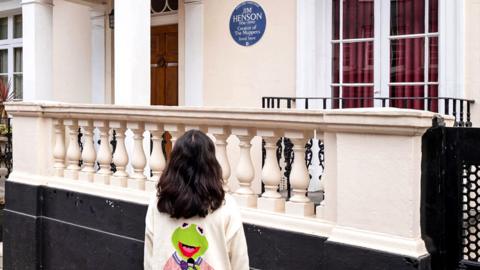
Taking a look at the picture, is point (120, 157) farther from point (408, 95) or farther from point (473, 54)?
point (473, 54)

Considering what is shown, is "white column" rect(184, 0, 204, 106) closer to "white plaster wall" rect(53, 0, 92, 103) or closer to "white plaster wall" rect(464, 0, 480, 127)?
"white plaster wall" rect(53, 0, 92, 103)

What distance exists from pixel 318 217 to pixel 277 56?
182 inches

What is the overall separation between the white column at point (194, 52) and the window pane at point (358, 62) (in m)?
2.31

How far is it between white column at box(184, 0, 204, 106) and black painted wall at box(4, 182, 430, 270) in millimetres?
3692

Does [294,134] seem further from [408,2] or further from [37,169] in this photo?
[408,2]

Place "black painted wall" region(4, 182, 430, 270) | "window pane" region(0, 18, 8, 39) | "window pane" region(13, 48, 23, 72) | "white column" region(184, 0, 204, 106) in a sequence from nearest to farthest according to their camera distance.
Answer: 1. "black painted wall" region(4, 182, 430, 270)
2. "white column" region(184, 0, 204, 106)
3. "window pane" region(13, 48, 23, 72)
4. "window pane" region(0, 18, 8, 39)

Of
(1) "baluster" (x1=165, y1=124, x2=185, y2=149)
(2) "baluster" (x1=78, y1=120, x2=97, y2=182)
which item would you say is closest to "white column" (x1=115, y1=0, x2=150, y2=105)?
(2) "baluster" (x1=78, y1=120, x2=97, y2=182)

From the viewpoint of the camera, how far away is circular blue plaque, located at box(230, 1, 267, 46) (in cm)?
840

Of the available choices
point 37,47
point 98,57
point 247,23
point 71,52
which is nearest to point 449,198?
point 247,23

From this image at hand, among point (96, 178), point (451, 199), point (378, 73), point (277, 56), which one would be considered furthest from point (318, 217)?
point (277, 56)

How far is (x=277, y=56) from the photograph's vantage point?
821 centimetres

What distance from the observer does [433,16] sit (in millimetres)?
7078

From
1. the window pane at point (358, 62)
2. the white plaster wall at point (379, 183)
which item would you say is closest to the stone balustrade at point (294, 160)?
the white plaster wall at point (379, 183)

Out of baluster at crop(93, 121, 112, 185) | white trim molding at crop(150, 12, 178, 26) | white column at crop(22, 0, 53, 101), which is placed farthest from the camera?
white trim molding at crop(150, 12, 178, 26)
